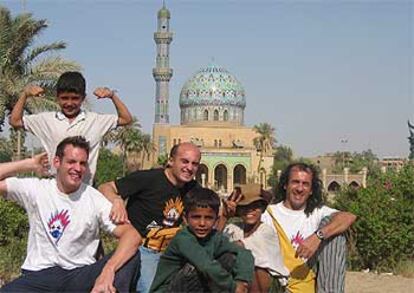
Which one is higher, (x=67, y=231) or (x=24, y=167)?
(x=24, y=167)

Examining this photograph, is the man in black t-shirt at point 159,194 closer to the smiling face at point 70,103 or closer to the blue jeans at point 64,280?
the smiling face at point 70,103

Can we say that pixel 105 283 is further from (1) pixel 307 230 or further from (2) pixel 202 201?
(1) pixel 307 230

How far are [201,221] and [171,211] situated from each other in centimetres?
73

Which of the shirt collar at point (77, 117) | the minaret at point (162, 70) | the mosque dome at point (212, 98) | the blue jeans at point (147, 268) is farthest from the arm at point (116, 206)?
the minaret at point (162, 70)

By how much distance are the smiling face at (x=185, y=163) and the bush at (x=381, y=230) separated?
807cm

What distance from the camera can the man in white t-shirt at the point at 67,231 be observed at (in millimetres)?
3352

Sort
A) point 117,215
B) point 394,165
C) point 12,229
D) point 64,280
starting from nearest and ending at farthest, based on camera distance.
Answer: point 64,280 → point 117,215 → point 12,229 → point 394,165

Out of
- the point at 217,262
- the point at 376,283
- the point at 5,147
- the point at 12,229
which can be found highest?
the point at 5,147

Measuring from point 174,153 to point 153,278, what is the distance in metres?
0.75

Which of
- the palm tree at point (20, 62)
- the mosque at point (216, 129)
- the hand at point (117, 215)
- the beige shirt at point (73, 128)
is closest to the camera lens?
the hand at point (117, 215)

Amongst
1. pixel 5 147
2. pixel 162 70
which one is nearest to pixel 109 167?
pixel 5 147

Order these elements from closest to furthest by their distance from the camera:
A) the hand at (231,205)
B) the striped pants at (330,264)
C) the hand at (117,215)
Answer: the hand at (117,215) → the hand at (231,205) → the striped pants at (330,264)

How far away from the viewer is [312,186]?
13.5 feet

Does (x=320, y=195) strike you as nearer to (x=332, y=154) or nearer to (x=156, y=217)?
(x=156, y=217)
